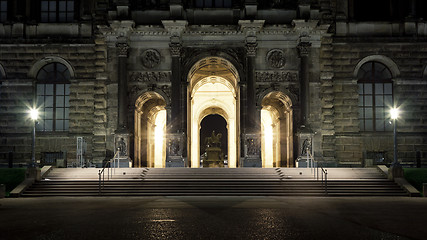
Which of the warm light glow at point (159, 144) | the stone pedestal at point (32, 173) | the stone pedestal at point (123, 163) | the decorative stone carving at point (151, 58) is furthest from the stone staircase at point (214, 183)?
the warm light glow at point (159, 144)

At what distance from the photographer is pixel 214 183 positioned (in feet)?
74.0

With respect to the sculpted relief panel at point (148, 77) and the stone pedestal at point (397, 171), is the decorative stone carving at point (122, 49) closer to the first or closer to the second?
the sculpted relief panel at point (148, 77)

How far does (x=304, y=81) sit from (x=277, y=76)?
1.77 metres

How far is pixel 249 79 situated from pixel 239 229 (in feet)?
65.8

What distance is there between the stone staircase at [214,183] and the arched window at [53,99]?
704 centimetres

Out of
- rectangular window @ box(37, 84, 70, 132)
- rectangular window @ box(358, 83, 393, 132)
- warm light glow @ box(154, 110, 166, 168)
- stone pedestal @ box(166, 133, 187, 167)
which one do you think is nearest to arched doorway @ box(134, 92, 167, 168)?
stone pedestal @ box(166, 133, 187, 167)

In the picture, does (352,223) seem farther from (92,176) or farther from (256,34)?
(256,34)

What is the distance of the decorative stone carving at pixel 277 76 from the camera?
101ft

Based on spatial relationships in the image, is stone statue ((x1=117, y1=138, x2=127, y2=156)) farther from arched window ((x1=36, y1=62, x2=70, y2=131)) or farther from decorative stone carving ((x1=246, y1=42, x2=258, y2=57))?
decorative stone carving ((x1=246, y1=42, x2=258, y2=57))

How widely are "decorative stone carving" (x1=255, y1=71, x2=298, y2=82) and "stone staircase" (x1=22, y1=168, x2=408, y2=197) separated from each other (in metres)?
7.60

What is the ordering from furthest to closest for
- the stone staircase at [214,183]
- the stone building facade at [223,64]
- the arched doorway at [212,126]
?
the arched doorway at [212,126] < the stone building facade at [223,64] < the stone staircase at [214,183]

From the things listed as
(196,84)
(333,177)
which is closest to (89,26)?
(196,84)

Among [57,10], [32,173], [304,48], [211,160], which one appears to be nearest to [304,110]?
[304,48]

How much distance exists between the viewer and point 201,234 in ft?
34.1
